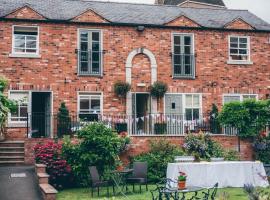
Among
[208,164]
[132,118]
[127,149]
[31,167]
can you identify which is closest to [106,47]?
[132,118]

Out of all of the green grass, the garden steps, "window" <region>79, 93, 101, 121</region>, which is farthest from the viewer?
"window" <region>79, 93, 101, 121</region>

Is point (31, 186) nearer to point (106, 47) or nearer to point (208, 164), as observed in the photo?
point (208, 164)

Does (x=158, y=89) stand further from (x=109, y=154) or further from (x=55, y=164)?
(x=55, y=164)

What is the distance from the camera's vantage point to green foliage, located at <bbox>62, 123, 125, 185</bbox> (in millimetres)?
17375

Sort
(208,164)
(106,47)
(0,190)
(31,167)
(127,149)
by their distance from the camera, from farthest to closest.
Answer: (106,47), (127,149), (31,167), (208,164), (0,190)

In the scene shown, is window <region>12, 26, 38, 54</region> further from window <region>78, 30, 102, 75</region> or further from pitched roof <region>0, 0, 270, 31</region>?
window <region>78, 30, 102, 75</region>

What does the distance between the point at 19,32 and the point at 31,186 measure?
1008 cm

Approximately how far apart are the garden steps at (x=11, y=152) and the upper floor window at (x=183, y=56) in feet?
29.6

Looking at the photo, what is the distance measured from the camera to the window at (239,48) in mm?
26516

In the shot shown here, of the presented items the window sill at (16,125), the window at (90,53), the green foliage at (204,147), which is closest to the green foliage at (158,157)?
the green foliage at (204,147)

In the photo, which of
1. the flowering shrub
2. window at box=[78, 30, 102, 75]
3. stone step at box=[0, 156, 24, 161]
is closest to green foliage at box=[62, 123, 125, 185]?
the flowering shrub

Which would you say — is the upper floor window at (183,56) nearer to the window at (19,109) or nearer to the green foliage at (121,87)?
the green foliage at (121,87)

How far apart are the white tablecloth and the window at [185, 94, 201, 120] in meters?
8.64

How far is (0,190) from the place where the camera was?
1538 centimetres
